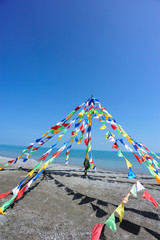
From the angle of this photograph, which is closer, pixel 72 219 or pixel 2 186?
pixel 72 219

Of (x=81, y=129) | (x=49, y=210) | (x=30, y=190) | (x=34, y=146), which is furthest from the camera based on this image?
(x=81, y=129)

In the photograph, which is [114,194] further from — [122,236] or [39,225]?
[39,225]

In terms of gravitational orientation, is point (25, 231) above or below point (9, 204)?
below

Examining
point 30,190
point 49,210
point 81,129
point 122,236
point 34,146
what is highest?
point 81,129

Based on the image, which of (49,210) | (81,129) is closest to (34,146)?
(81,129)

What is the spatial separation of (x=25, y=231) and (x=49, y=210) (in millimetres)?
1105

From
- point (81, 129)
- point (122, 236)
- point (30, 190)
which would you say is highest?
point (81, 129)

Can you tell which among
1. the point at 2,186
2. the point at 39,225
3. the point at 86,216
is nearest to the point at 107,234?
the point at 86,216

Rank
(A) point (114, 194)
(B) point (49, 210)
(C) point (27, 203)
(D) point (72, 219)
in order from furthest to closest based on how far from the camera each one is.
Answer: (A) point (114, 194) → (C) point (27, 203) → (B) point (49, 210) → (D) point (72, 219)

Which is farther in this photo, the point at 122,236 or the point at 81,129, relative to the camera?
the point at 81,129

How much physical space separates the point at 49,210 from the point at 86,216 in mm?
1166

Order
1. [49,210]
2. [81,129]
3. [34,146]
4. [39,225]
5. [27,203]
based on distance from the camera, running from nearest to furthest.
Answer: [39,225], [49,210], [27,203], [34,146], [81,129]

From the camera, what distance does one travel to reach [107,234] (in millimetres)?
2998

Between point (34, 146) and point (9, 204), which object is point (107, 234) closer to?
point (9, 204)
